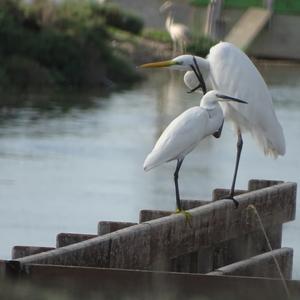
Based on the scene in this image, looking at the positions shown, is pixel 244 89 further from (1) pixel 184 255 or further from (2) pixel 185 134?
(1) pixel 184 255

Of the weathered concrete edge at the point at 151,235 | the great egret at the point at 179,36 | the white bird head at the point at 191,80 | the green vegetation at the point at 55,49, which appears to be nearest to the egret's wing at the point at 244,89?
the white bird head at the point at 191,80

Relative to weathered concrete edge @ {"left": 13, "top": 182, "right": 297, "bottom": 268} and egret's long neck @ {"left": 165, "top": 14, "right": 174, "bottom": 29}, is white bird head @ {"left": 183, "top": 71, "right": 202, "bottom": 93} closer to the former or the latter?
weathered concrete edge @ {"left": 13, "top": 182, "right": 297, "bottom": 268}

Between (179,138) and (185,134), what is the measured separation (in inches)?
1.8

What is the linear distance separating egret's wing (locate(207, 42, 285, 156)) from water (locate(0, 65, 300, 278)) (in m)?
1.05

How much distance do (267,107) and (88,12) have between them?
19105mm

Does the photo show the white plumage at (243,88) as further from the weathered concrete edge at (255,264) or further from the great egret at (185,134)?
the weathered concrete edge at (255,264)

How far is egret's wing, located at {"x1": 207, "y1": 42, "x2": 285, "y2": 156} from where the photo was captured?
→ 34.7 feet

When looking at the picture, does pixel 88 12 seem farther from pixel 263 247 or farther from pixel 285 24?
pixel 263 247

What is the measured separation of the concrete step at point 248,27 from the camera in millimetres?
33156

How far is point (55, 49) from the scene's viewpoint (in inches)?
1073

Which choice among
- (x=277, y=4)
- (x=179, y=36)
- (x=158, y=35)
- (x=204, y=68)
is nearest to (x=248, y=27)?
(x=179, y=36)

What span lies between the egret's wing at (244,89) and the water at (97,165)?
105 centimetres

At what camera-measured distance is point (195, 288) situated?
637cm

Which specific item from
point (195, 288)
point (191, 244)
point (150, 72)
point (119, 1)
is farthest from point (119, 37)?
point (195, 288)
